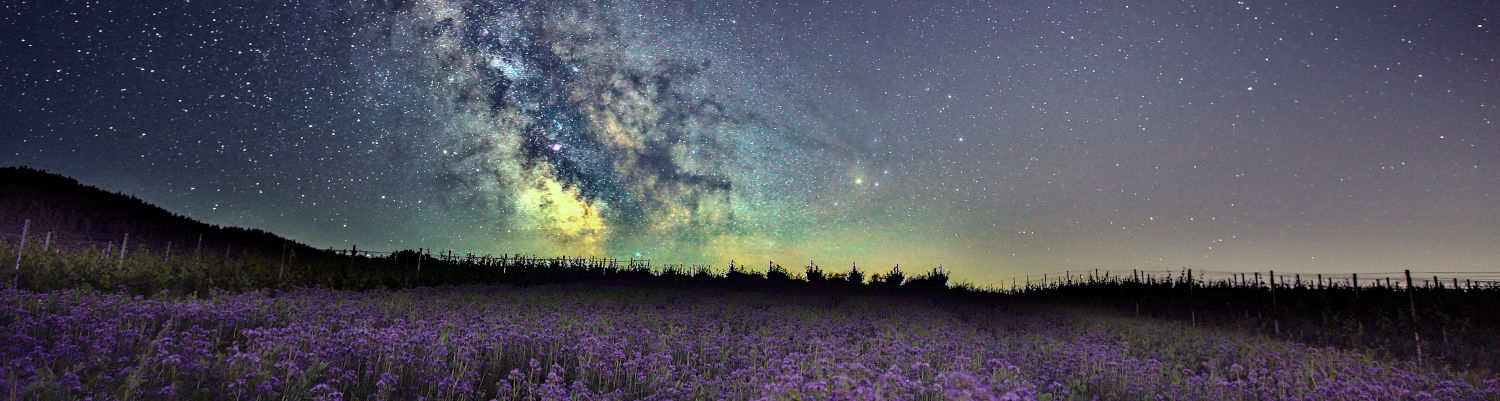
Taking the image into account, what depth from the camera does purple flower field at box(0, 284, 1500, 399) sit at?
15.8ft

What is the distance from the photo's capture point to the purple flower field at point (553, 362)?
15.8 ft

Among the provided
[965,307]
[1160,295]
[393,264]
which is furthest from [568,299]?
[1160,295]

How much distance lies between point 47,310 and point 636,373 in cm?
742

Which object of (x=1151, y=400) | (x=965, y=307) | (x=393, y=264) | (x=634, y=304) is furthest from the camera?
(x=393, y=264)

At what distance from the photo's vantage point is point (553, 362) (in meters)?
7.38

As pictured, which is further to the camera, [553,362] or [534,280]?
[534,280]

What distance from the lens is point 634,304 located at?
15461mm

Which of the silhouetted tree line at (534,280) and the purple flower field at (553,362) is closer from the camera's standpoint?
the purple flower field at (553,362)

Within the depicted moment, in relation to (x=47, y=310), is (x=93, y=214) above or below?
above

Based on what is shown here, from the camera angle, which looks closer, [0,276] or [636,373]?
[636,373]

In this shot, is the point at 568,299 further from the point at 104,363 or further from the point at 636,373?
the point at 104,363

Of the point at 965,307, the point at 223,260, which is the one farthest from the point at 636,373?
the point at 223,260

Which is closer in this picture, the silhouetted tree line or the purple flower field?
the purple flower field

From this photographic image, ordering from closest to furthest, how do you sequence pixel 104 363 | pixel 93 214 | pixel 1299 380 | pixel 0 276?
pixel 104 363
pixel 1299 380
pixel 0 276
pixel 93 214
